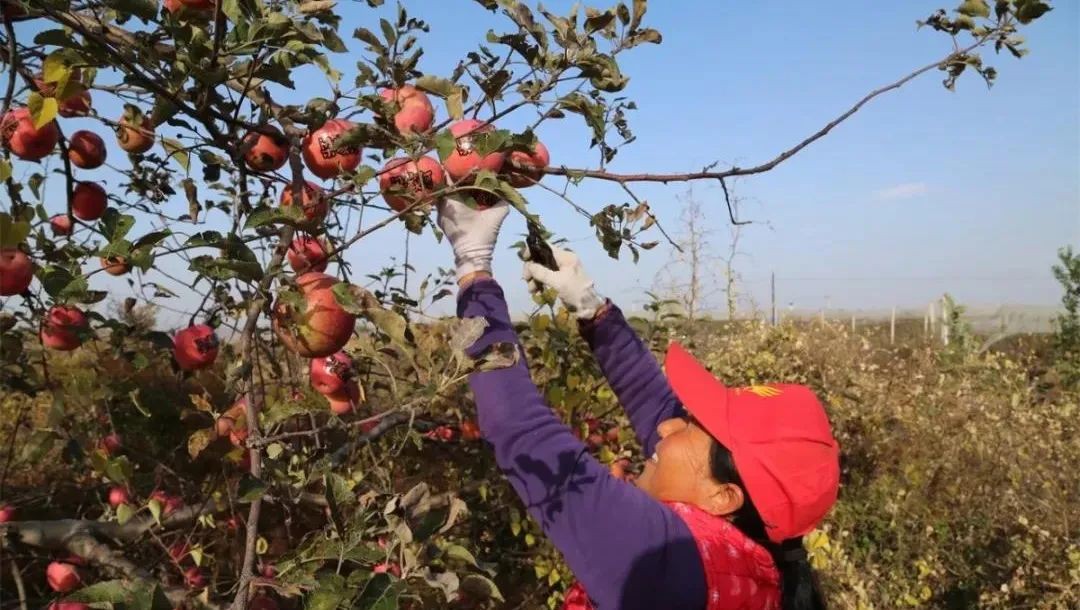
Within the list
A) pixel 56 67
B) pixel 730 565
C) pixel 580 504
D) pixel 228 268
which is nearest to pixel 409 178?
pixel 228 268

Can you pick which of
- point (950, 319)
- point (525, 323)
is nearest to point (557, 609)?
point (525, 323)

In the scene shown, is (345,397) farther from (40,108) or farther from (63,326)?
(40,108)

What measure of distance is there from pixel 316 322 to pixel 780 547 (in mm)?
880

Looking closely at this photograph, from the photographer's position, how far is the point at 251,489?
93 centimetres

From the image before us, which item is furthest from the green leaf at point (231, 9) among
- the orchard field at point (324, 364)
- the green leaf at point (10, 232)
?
the green leaf at point (10, 232)

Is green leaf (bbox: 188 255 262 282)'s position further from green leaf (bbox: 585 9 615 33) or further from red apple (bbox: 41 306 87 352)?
red apple (bbox: 41 306 87 352)

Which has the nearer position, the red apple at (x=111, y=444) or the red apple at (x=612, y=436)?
the red apple at (x=111, y=444)

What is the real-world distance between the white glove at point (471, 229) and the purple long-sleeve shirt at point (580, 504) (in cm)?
4

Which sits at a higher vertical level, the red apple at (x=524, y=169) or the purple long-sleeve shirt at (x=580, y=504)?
the red apple at (x=524, y=169)

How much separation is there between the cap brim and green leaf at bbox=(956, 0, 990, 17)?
74cm

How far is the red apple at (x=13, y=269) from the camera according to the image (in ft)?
4.28

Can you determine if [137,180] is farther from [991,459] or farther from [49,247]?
[991,459]

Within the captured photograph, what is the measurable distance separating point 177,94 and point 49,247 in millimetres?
559

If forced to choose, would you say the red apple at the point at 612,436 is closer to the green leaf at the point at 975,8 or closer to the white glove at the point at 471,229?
the white glove at the point at 471,229
